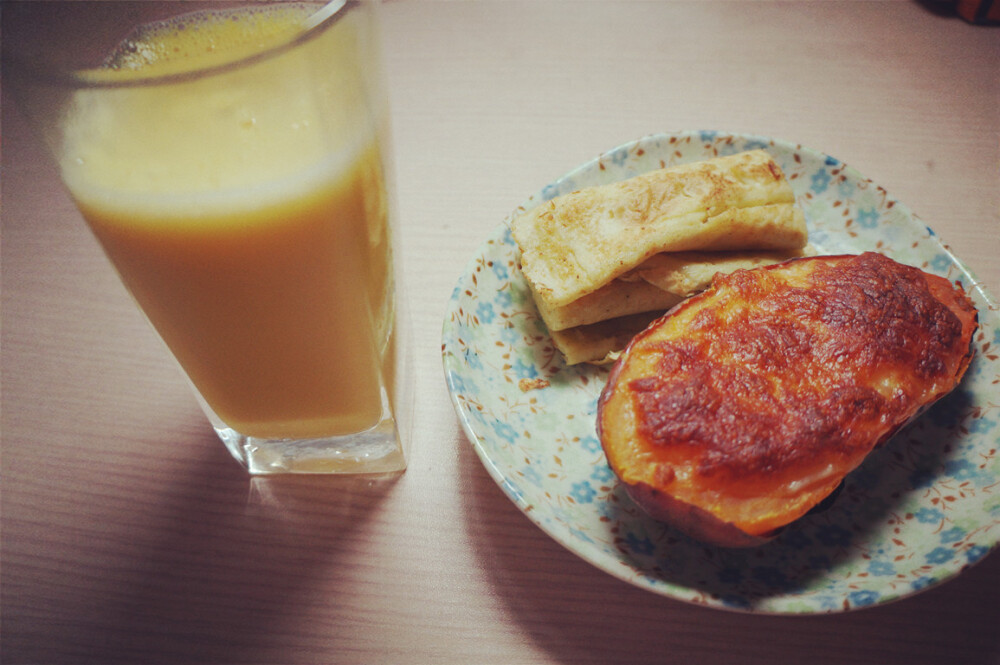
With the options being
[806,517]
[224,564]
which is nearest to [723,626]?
[806,517]

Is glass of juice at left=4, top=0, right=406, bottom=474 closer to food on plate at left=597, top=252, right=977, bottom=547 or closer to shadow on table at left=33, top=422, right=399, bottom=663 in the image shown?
shadow on table at left=33, top=422, right=399, bottom=663

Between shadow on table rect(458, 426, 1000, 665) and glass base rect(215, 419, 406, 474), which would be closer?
shadow on table rect(458, 426, 1000, 665)

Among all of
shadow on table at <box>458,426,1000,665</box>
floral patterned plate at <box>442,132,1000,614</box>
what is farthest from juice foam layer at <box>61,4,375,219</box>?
shadow on table at <box>458,426,1000,665</box>

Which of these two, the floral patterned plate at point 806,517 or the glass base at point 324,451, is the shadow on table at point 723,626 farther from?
the glass base at point 324,451

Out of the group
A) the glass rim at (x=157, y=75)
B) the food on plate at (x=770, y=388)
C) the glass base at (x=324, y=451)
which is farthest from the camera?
the glass base at (x=324, y=451)

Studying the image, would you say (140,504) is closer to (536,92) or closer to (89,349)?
(89,349)

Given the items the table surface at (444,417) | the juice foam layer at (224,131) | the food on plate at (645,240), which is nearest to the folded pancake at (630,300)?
the food on plate at (645,240)

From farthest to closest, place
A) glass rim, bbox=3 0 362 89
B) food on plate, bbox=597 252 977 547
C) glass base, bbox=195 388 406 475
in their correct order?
glass base, bbox=195 388 406 475 → food on plate, bbox=597 252 977 547 → glass rim, bbox=3 0 362 89

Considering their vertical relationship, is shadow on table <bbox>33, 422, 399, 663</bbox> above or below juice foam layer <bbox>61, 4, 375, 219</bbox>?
below
